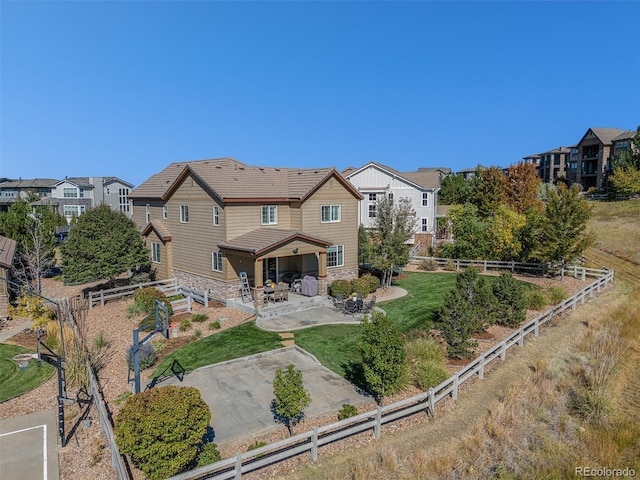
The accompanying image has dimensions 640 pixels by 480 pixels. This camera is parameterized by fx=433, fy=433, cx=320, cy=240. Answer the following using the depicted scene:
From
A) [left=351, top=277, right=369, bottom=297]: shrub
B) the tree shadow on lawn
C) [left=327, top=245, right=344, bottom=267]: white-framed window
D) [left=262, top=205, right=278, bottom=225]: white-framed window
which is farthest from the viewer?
[left=327, top=245, right=344, bottom=267]: white-framed window

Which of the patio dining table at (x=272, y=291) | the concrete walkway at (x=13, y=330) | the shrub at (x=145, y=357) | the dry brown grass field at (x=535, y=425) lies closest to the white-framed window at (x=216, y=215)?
the patio dining table at (x=272, y=291)

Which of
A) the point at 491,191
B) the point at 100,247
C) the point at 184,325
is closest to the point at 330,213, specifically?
the point at 184,325

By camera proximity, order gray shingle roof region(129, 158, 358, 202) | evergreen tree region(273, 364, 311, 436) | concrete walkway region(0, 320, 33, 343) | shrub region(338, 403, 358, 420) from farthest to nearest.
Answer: gray shingle roof region(129, 158, 358, 202) < concrete walkway region(0, 320, 33, 343) < shrub region(338, 403, 358, 420) < evergreen tree region(273, 364, 311, 436)

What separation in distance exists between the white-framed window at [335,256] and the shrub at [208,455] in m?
18.0

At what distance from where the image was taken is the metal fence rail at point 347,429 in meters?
9.12

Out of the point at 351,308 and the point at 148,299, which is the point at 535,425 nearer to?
the point at 351,308

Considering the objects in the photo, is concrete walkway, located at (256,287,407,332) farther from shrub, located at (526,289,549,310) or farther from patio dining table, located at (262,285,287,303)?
shrub, located at (526,289,549,310)

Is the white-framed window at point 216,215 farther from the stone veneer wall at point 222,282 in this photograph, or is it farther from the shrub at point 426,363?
the shrub at point 426,363

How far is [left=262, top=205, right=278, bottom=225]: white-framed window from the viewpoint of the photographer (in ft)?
83.6

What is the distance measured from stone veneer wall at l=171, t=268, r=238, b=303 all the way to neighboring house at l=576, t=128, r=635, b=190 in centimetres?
6936

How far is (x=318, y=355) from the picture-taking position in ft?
54.2

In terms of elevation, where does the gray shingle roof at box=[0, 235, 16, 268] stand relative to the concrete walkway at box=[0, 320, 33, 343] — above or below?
above

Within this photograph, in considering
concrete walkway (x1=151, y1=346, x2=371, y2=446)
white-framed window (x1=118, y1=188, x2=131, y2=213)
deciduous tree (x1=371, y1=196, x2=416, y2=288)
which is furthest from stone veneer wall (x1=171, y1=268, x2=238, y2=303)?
white-framed window (x1=118, y1=188, x2=131, y2=213)

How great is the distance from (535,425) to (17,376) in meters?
17.0
